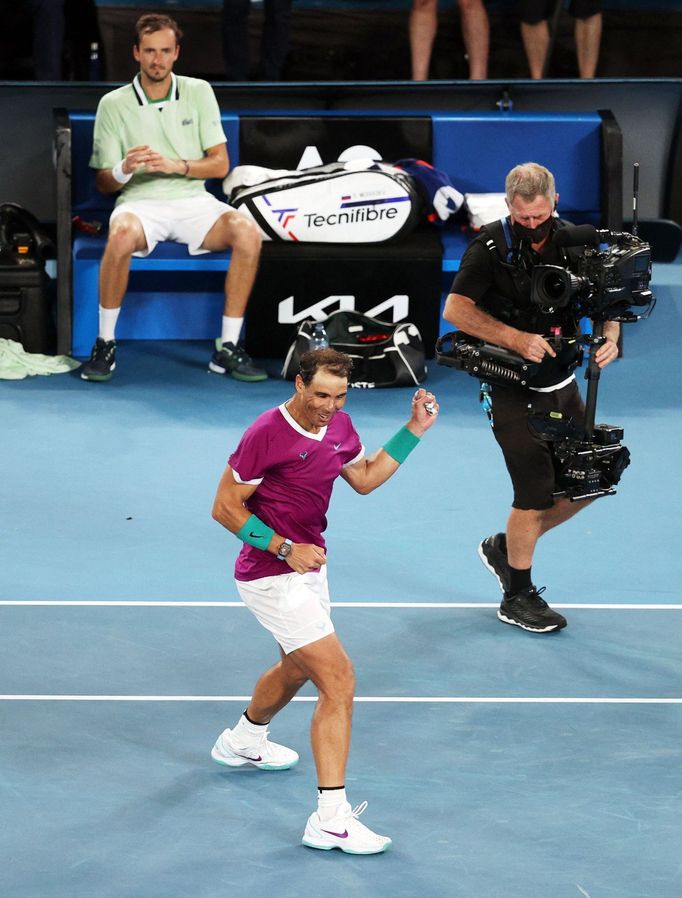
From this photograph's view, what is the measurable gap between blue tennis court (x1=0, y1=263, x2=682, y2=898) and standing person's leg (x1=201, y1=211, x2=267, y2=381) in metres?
0.62

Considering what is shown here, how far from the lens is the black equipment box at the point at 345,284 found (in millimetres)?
10344

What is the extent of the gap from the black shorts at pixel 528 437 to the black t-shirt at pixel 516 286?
0.08m

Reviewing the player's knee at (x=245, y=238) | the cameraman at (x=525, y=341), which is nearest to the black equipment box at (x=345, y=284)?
the player's knee at (x=245, y=238)

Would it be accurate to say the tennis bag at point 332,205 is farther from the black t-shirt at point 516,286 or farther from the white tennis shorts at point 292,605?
the white tennis shorts at point 292,605

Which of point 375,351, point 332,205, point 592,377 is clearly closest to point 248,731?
point 592,377

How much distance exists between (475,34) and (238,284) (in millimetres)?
3445

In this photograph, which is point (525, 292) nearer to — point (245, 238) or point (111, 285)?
point (245, 238)

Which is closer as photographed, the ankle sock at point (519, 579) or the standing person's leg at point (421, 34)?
the ankle sock at point (519, 579)

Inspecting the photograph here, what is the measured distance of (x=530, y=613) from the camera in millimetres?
6680

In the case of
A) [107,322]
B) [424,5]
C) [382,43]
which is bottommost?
[107,322]

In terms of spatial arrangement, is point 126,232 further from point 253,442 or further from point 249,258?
point 253,442

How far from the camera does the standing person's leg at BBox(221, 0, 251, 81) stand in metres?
12.0

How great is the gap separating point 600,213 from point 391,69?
329 cm

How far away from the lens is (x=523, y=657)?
21.1 feet
